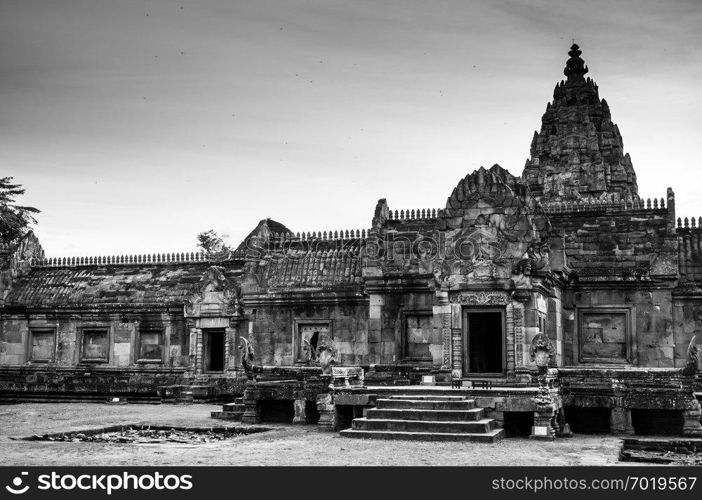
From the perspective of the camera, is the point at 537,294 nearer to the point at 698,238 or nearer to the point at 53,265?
the point at 698,238

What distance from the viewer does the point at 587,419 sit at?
20.4 metres

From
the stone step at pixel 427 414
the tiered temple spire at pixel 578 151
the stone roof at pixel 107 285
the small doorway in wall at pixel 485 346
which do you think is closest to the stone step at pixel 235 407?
the stone step at pixel 427 414

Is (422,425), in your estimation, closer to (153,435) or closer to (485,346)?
(153,435)

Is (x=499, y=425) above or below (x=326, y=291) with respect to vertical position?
below

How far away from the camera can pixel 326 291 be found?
28.9 metres

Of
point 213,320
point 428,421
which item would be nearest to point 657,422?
point 428,421

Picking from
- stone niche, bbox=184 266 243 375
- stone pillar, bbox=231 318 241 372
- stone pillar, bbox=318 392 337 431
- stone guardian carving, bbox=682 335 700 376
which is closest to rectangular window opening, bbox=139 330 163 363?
stone niche, bbox=184 266 243 375

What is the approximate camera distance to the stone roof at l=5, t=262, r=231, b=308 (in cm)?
3353

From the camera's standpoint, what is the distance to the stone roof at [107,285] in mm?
33531

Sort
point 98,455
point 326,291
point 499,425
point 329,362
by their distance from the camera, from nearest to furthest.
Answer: point 98,455, point 499,425, point 329,362, point 326,291

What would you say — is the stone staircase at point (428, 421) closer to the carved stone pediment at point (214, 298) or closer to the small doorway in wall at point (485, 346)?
the small doorway in wall at point (485, 346)

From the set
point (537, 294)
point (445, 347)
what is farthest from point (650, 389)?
point (445, 347)
